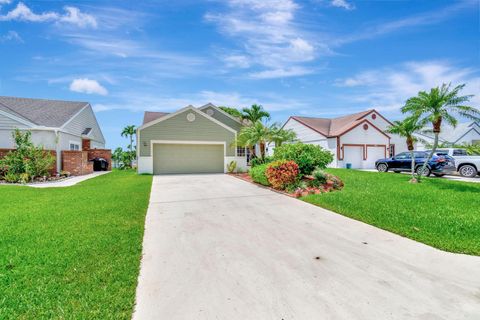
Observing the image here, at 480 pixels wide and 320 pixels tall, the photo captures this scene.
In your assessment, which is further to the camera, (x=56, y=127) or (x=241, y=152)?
(x=241, y=152)

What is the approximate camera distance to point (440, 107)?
9539 millimetres

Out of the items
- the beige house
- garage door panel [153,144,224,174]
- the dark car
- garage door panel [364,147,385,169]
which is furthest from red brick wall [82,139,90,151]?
garage door panel [364,147,385,169]

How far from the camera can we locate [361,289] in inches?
107

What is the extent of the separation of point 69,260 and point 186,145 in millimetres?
14186

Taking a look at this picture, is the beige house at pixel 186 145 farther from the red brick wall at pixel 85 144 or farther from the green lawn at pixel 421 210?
the green lawn at pixel 421 210

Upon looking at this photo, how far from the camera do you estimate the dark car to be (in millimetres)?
13484

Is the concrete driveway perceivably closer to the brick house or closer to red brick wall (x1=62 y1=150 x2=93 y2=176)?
red brick wall (x1=62 y1=150 x2=93 y2=176)

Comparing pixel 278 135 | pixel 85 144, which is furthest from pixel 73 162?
pixel 278 135

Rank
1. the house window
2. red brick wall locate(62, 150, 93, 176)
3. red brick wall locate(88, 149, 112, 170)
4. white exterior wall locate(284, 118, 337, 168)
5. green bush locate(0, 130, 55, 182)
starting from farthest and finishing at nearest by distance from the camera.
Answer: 1. white exterior wall locate(284, 118, 337, 168)
2. red brick wall locate(88, 149, 112, 170)
3. the house window
4. red brick wall locate(62, 150, 93, 176)
5. green bush locate(0, 130, 55, 182)

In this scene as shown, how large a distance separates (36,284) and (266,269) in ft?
9.26

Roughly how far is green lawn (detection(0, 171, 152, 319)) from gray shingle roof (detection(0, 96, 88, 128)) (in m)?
11.7

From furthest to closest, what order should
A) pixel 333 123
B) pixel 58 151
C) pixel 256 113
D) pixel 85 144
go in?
pixel 333 123 < pixel 85 144 < pixel 256 113 < pixel 58 151

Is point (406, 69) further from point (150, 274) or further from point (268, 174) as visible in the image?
point (150, 274)

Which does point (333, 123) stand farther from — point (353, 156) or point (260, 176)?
point (260, 176)
